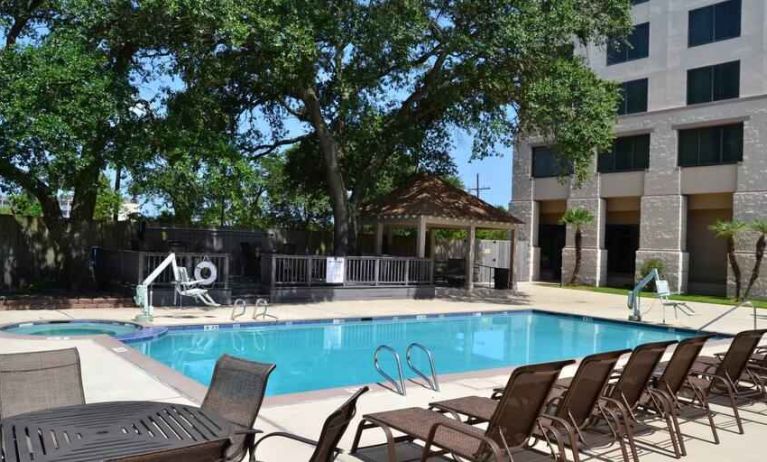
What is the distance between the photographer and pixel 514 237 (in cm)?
2384

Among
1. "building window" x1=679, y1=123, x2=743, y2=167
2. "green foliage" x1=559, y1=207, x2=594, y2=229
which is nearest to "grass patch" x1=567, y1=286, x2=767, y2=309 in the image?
"green foliage" x1=559, y1=207, x2=594, y2=229

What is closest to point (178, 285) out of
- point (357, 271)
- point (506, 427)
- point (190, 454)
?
point (357, 271)

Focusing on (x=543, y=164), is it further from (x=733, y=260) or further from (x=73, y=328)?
(x=73, y=328)

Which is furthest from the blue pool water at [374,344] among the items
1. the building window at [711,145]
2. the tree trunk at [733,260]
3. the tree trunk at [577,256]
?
the tree trunk at [577,256]

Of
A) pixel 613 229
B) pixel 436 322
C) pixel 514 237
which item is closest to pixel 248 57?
pixel 436 322

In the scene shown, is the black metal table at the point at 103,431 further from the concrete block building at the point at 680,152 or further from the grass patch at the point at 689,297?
the concrete block building at the point at 680,152

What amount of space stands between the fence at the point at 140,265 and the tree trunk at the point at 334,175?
157 inches

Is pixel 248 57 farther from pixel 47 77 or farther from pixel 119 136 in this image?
pixel 47 77

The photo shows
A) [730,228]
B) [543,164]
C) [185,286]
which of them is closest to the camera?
[185,286]

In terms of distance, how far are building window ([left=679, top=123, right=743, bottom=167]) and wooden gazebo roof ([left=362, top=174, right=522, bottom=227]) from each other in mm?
8597

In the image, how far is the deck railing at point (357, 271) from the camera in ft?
59.4

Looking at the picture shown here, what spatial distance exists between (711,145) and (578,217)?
5.86 metres

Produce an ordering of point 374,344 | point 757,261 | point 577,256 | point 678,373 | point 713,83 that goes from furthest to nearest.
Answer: point 577,256 → point 713,83 → point 757,261 → point 374,344 → point 678,373

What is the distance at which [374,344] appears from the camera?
12672 mm
